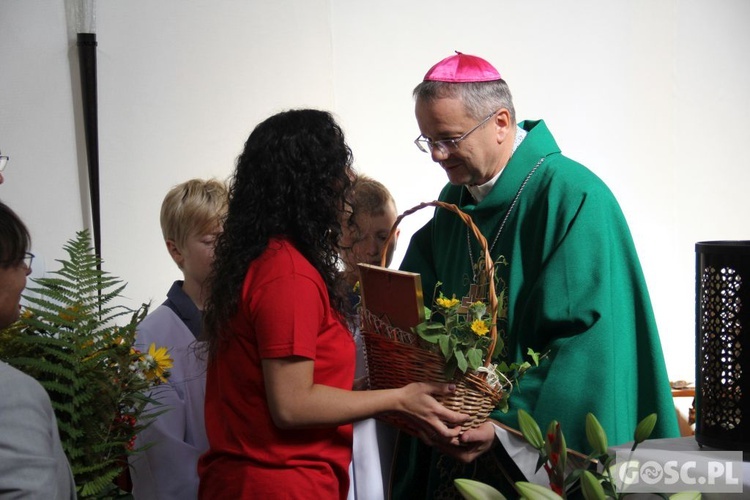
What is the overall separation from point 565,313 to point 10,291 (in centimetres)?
120

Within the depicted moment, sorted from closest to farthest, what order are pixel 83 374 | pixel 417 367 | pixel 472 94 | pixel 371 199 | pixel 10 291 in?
1. pixel 10 291
2. pixel 83 374
3. pixel 417 367
4. pixel 472 94
5. pixel 371 199

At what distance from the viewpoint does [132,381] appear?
1637 mm

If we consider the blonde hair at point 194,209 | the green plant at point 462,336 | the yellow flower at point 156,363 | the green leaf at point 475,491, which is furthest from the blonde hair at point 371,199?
the green leaf at point 475,491

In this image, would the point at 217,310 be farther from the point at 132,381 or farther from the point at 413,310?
the point at 413,310

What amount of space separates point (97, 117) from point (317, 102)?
93cm

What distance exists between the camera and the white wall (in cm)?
363

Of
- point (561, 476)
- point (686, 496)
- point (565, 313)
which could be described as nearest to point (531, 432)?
point (561, 476)

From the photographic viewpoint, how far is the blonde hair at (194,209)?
256cm

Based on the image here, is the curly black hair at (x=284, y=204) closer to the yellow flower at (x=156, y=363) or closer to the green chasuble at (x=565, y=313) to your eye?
the yellow flower at (x=156, y=363)

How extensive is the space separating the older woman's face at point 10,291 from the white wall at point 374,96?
5.70 feet

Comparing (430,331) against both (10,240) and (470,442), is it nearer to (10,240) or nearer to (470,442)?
(470,442)

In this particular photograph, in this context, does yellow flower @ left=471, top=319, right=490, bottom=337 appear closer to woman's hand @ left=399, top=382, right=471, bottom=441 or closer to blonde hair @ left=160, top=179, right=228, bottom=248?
woman's hand @ left=399, top=382, right=471, bottom=441

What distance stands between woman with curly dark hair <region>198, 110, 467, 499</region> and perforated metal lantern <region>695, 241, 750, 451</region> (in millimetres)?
626

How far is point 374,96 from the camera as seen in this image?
13.7 ft
